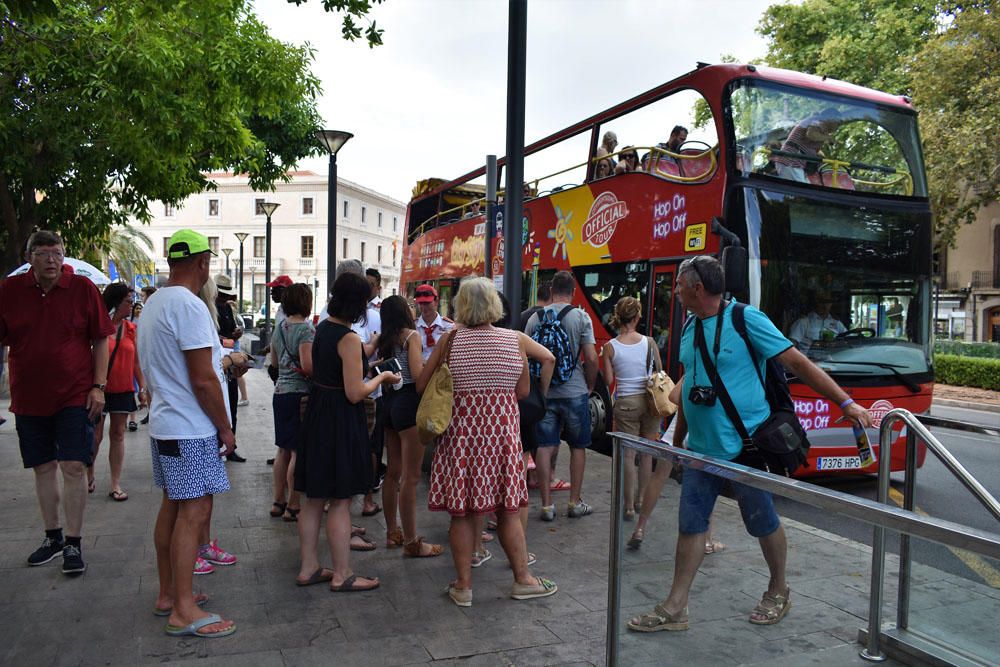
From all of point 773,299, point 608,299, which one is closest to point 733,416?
point 773,299

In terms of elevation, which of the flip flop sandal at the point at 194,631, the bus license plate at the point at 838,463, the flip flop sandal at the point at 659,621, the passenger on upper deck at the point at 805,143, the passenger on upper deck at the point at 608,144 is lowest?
the flip flop sandal at the point at 194,631

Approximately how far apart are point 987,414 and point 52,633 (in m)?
16.6

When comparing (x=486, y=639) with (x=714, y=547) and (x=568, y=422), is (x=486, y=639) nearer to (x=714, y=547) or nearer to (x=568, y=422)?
(x=714, y=547)

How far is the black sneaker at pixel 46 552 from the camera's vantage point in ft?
15.2

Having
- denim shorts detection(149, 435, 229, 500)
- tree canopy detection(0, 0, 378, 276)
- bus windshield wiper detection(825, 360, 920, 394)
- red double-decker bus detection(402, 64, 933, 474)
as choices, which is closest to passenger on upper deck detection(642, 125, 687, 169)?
red double-decker bus detection(402, 64, 933, 474)

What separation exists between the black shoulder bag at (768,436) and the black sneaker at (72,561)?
11.8 ft

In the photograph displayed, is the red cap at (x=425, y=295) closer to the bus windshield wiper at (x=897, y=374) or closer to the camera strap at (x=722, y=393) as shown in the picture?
the camera strap at (x=722, y=393)

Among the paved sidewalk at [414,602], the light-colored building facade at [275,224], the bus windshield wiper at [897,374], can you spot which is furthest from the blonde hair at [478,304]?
the light-colored building facade at [275,224]

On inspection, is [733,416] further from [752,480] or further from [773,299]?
[773,299]

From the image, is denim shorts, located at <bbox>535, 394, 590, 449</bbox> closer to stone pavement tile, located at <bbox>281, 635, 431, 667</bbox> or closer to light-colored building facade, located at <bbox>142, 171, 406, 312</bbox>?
stone pavement tile, located at <bbox>281, 635, 431, 667</bbox>

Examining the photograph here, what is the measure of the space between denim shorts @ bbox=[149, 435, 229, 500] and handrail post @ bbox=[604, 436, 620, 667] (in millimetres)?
1853

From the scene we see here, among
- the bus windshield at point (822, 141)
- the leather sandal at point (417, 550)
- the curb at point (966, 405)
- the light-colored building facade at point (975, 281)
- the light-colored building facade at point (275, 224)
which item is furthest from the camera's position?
the light-colored building facade at point (275, 224)

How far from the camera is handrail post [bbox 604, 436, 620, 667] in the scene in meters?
3.05

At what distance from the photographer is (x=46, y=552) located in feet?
15.3
